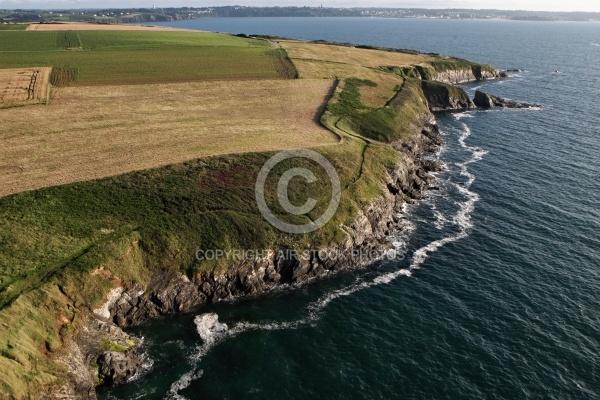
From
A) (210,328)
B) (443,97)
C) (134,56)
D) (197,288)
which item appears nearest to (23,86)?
(134,56)

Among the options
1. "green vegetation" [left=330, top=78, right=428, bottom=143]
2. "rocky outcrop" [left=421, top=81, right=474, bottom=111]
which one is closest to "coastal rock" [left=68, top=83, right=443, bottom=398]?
"green vegetation" [left=330, top=78, right=428, bottom=143]

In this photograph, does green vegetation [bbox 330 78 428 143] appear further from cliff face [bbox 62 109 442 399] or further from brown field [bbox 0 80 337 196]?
cliff face [bbox 62 109 442 399]

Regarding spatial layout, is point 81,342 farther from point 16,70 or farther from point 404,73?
point 404,73

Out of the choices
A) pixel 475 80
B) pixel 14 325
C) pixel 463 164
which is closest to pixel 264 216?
pixel 14 325

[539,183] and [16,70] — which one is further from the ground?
[16,70]

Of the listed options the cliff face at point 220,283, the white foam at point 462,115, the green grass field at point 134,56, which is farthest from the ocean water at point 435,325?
the green grass field at point 134,56

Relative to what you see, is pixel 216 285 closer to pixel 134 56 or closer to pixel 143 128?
pixel 143 128

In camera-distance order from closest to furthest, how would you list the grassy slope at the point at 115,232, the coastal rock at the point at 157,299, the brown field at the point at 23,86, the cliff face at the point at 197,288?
the grassy slope at the point at 115,232
the cliff face at the point at 197,288
the coastal rock at the point at 157,299
the brown field at the point at 23,86
